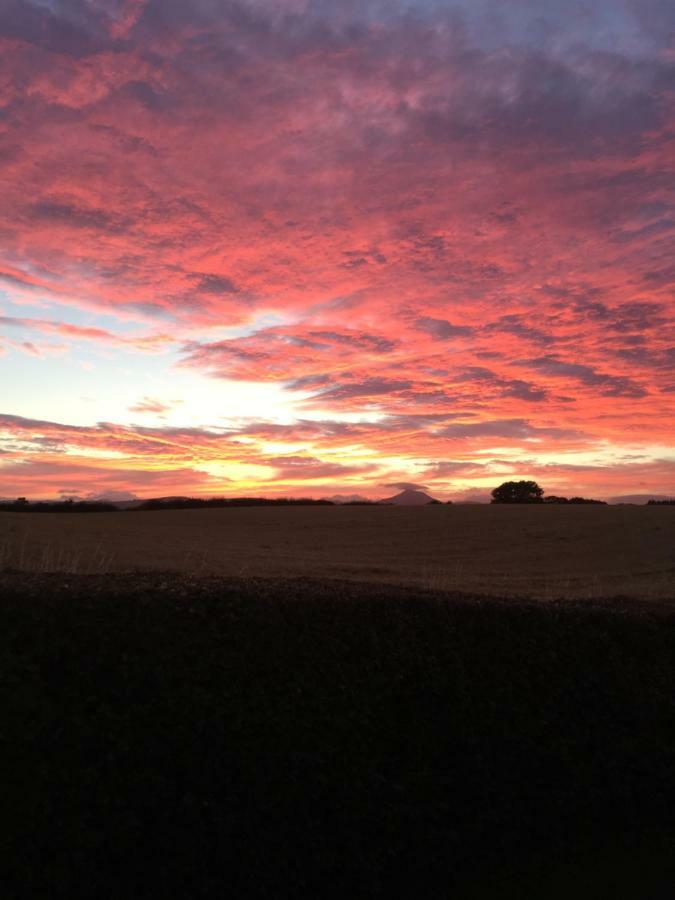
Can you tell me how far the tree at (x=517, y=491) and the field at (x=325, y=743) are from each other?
56.6m

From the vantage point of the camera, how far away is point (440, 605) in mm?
4832

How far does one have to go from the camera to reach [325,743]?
405 cm

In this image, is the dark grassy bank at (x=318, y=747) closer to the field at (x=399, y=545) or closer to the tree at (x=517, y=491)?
the field at (x=399, y=545)

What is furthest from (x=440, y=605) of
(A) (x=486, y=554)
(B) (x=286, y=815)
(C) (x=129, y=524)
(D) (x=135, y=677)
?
(C) (x=129, y=524)

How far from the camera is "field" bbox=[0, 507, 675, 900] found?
367cm

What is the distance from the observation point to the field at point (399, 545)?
55.3 ft

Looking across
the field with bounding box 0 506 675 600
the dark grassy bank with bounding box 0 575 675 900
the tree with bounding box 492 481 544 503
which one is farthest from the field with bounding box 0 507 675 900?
the tree with bounding box 492 481 544 503

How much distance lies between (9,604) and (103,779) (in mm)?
1128

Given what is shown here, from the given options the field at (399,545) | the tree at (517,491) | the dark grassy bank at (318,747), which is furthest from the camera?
the tree at (517,491)

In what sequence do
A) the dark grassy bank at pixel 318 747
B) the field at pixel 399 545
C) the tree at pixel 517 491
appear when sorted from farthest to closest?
the tree at pixel 517 491 < the field at pixel 399 545 < the dark grassy bank at pixel 318 747

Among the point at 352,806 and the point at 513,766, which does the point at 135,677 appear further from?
the point at 513,766

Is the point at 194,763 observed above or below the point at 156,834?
above

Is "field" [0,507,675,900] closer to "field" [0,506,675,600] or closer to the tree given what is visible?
"field" [0,506,675,600]

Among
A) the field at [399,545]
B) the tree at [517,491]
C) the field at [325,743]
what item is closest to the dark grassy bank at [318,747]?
the field at [325,743]
